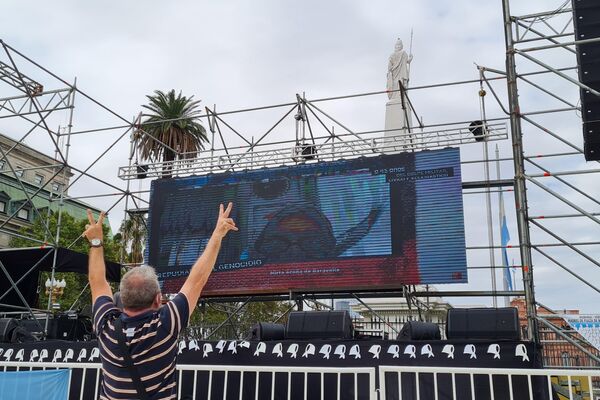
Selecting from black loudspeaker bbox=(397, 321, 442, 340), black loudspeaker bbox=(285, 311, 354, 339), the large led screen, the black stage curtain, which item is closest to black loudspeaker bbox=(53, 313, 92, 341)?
the black stage curtain

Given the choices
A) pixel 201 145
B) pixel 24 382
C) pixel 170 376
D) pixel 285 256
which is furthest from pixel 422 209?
pixel 201 145

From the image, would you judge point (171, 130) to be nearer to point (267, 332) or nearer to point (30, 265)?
point (30, 265)

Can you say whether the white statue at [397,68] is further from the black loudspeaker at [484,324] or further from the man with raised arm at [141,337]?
the man with raised arm at [141,337]

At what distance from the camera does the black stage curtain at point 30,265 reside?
42.1 ft

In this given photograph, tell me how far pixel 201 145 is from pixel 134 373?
27.2 meters

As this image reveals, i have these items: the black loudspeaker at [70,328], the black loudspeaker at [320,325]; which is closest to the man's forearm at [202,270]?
the black loudspeaker at [320,325]

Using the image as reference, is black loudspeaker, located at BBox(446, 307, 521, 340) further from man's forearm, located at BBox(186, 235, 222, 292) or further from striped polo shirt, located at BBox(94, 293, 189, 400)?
striped polo shirt, located at BBox(94, 293, 189, 400)

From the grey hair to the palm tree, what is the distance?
74.1 ft

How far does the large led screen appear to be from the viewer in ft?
39.4

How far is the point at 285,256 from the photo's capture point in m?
12.9

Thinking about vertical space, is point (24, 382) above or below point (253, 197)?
below

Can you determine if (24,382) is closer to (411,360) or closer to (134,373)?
(134,373)

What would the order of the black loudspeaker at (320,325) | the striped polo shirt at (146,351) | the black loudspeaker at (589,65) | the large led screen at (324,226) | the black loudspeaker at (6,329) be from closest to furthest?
1. the striped polo shirt at (146,351)
2. the black loudspeaker at (320,325)
3. the black loudspeaker at (589,65)
4. the black loudspeaker at (6,329)
5. the large led screen at (324,226)

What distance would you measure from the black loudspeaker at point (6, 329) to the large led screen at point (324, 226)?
15.6ft
